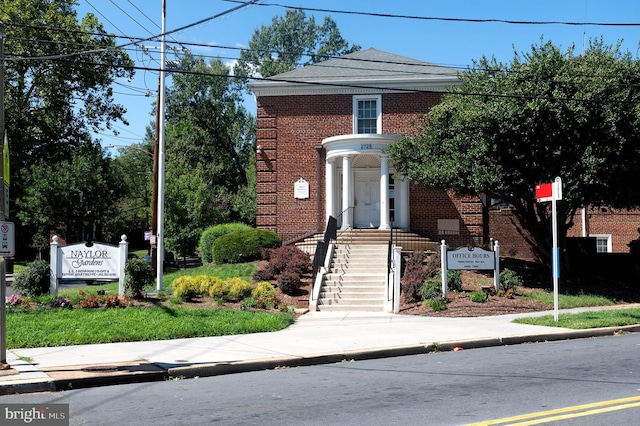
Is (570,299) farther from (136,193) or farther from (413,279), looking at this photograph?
(136,193)

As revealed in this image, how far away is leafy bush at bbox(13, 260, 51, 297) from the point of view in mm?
16719

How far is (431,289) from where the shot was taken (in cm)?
1820

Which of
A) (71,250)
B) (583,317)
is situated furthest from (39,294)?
(583,317)

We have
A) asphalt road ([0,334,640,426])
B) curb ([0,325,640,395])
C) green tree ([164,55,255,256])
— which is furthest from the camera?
green tree ([164,55,255,256])

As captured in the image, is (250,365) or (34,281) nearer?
(250,365)

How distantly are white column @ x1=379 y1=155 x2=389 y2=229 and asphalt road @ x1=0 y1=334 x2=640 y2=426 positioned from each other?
14.7m

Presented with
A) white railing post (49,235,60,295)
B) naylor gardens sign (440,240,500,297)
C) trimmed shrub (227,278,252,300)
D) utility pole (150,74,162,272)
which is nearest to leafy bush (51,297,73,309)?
white railing post (49,235,60,295)

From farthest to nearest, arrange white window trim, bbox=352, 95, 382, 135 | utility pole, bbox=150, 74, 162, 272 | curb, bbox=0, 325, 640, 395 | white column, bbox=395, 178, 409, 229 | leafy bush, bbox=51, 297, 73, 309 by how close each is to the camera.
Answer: white window trim, bbox=352, 95, 382, 135 < white column, bbox=395, 178, 409, 229 < utility pole, bbox=150, 74, 162, 272 < leafy bush, bbox=51, 297, 73, 309 < curb, bbox=0, 325, 640, 395

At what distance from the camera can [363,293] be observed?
19438 mm

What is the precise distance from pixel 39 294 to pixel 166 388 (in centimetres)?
958

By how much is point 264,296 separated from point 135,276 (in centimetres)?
336

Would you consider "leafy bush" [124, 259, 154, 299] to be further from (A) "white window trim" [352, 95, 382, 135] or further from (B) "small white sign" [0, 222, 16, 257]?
(A) "white window trim" [352, 95, 382, 135]

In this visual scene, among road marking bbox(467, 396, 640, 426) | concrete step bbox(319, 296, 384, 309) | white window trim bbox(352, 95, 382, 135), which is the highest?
white window trim bbox(352, 95, 382, 135)

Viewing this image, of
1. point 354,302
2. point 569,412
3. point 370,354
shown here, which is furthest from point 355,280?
point 569,412
